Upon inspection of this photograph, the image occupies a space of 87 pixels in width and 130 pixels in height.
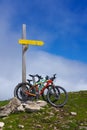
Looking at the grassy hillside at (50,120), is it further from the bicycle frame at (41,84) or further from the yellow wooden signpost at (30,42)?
the yellow wooden signpost at (30,42)

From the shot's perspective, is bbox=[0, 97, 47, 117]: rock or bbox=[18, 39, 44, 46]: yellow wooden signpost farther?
bbox=[18, 39, 44, 46]: yellow wooden signpost

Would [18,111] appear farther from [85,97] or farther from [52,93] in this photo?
[85,97]

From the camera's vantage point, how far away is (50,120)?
19500 mm

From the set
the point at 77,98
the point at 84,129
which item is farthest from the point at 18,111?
the point at 77,98

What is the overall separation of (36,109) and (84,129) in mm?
3172

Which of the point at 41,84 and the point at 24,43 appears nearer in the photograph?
the point at 41,84

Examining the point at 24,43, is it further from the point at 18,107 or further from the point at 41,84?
the point at 18,107

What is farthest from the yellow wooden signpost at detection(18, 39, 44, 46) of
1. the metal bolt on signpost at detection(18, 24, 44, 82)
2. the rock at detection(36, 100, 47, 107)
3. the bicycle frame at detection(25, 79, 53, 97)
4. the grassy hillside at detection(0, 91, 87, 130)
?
the grassy hillside at detection(0, 91, 87, 130)

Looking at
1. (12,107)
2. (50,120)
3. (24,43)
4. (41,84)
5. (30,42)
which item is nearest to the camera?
(50,120)

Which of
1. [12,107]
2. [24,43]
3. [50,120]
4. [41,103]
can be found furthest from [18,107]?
[24,43]

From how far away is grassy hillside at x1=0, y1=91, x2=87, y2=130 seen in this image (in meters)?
18.7

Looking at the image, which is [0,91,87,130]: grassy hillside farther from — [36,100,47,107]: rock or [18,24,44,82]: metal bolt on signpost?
[18,24,44,82]: metal bolt on signpost

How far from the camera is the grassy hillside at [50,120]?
18672 mm

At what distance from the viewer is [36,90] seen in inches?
881
